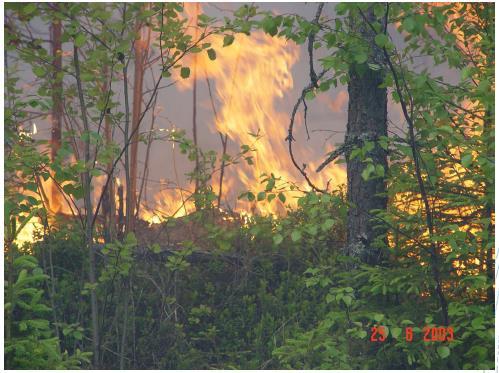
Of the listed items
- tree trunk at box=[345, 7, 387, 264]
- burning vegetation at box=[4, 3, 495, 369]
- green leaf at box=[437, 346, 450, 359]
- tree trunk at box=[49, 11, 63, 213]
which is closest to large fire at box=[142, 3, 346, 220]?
burning vegetation at box=[4, 3, 495, 369]

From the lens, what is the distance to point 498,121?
3.59 m

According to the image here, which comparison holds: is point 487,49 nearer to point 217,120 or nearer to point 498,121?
point 498,121

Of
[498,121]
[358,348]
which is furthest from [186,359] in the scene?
[498,121]

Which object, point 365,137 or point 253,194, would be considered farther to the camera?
point 365,137

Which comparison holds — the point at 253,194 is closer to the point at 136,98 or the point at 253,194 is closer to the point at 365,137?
the point at 365,137

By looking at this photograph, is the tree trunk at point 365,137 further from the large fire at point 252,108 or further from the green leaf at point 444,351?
the large fire at point 252,108

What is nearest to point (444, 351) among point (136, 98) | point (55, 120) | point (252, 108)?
point (136, 98)

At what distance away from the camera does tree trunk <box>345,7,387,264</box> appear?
4832 millimetres

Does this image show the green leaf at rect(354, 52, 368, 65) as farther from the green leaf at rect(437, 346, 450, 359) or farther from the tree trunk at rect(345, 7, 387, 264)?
the green leaf at rect(437, 346, 450, 359)

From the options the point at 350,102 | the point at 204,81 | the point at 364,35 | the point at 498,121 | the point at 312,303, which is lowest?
the point at 312,303

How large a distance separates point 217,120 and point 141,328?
8.82 feet

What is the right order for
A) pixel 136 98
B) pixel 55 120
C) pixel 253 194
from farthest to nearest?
pixel 55 120 → pixel 136 98 → pixel 253 194

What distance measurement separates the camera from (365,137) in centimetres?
479

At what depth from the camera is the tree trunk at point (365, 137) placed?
4.83 m
